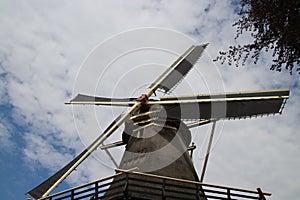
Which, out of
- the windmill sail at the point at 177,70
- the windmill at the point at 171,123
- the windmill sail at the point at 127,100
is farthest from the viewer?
the windmill sail at the point at 177,70

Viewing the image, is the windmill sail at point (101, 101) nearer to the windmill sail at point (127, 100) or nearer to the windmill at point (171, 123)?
the windmill sail at point (127, 100)

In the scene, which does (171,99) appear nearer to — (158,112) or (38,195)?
(158,112)

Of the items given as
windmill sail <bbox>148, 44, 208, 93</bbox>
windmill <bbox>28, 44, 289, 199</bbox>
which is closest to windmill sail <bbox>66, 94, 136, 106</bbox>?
windmill <bbox>28, 44, 289, 199</bbox>

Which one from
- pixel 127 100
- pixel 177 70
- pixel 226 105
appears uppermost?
pixel 177 70

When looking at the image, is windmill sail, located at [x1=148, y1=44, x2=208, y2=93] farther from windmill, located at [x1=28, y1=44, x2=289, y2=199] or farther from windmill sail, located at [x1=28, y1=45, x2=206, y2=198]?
windmill, located at [x1=28, y1=44, x2=289, y2=199]

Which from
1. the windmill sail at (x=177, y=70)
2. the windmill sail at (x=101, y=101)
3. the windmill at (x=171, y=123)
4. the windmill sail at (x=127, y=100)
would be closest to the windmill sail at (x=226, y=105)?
the windmill at (x=171, y=123)

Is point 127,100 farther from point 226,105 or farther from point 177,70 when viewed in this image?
point 226,105

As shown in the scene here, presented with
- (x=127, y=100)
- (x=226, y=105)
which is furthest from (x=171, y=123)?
(x=127, y=100)

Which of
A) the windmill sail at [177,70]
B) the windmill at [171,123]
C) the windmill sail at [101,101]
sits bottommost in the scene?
the windmill at [171,123]

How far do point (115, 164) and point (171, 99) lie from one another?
3.35m

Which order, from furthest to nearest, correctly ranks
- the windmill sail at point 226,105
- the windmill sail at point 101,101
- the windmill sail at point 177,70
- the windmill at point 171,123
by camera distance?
the windmill sail at point 177,70 < the windmill sail at point 101,101 < the windmill sail at point 226,105 < the windmill at point 171,123

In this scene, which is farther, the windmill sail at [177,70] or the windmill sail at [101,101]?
the windmill sail at [177,70]

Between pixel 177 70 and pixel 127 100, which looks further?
pixel 177 70

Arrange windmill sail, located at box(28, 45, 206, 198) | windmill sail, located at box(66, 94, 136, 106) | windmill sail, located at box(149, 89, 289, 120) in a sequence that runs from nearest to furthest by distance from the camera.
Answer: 1. windmill sail, located at box(149, 89, 289, 120)
2. windmill sail, located at box(28, 45, 206, 198)
3. windmill sail, located at box(66, 94, 136, 106)
